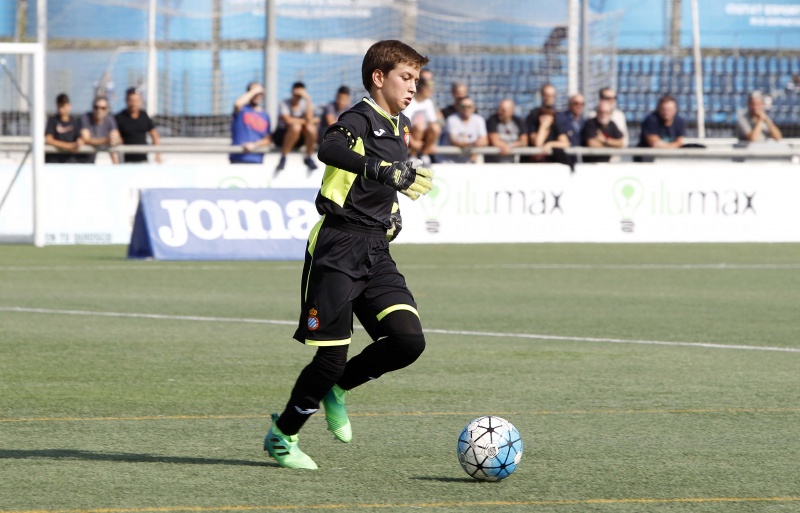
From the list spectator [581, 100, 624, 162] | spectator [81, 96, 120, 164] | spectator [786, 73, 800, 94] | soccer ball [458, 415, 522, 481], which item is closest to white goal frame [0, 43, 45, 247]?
spectator [81, 96, 120, 164]

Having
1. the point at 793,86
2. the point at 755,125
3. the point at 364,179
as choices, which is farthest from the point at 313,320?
the point at 793,86

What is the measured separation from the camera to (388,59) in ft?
19.9

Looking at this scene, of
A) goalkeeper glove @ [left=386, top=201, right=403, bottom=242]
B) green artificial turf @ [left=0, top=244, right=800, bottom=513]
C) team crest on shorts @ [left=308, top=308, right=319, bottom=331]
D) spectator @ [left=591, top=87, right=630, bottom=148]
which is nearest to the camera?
green artificial turf @ [left=0, top=244, right=800, bottom=513]

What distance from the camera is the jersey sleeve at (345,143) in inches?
230

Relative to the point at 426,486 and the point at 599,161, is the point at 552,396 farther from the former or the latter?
the point at 599,161

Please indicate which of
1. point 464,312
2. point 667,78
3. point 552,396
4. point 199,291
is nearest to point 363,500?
point 552,396

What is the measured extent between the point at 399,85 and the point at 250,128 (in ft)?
52.1

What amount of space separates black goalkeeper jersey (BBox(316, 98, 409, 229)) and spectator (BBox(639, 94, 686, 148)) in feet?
56.4

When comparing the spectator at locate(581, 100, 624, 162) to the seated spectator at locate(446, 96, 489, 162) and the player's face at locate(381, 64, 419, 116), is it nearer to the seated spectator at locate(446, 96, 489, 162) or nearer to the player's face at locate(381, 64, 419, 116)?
the seated spectator at locate(446, 96, 489, 162)

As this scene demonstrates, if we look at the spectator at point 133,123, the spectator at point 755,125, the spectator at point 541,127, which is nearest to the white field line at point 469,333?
the spectator at point 133,123

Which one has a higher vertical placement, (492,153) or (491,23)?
(491,23)

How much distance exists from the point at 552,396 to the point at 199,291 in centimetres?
706

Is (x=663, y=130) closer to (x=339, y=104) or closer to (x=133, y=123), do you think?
(x=339, y=104)

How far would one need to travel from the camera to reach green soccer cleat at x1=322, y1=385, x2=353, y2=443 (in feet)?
20.8
